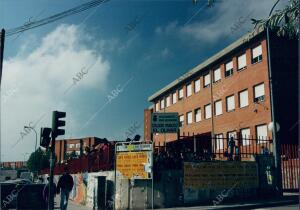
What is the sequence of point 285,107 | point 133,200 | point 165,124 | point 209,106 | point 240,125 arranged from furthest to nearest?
point 209,106 → point 240,125 → point 285,107 → point 165,124 → point 133,200

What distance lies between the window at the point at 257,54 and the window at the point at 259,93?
1.97 meters

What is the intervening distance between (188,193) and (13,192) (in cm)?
736

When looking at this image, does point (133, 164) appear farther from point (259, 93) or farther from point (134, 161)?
point (259, 93)

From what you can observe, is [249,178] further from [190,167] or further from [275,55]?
[275,55]

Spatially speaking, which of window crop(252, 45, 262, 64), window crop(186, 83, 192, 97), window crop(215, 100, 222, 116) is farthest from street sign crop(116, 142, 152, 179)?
window crop(186, 83, 192, 97)

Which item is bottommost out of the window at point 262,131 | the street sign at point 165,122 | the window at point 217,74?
the street sign at point 165,122

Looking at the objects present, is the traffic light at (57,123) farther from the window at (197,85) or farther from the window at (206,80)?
the window at (197,85)

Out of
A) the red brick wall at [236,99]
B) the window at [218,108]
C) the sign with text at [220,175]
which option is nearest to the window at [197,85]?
the red brick wall at [236,99]

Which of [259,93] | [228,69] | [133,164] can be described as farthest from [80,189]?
[228,69]

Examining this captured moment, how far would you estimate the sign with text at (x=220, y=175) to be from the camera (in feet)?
47.8

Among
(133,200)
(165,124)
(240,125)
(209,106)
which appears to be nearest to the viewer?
(133,200)

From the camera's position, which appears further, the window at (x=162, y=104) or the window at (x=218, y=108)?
the window at (x=162, y=104)

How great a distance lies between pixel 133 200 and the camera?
45.9 feet

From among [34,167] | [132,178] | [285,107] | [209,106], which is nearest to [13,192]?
[132,178]
